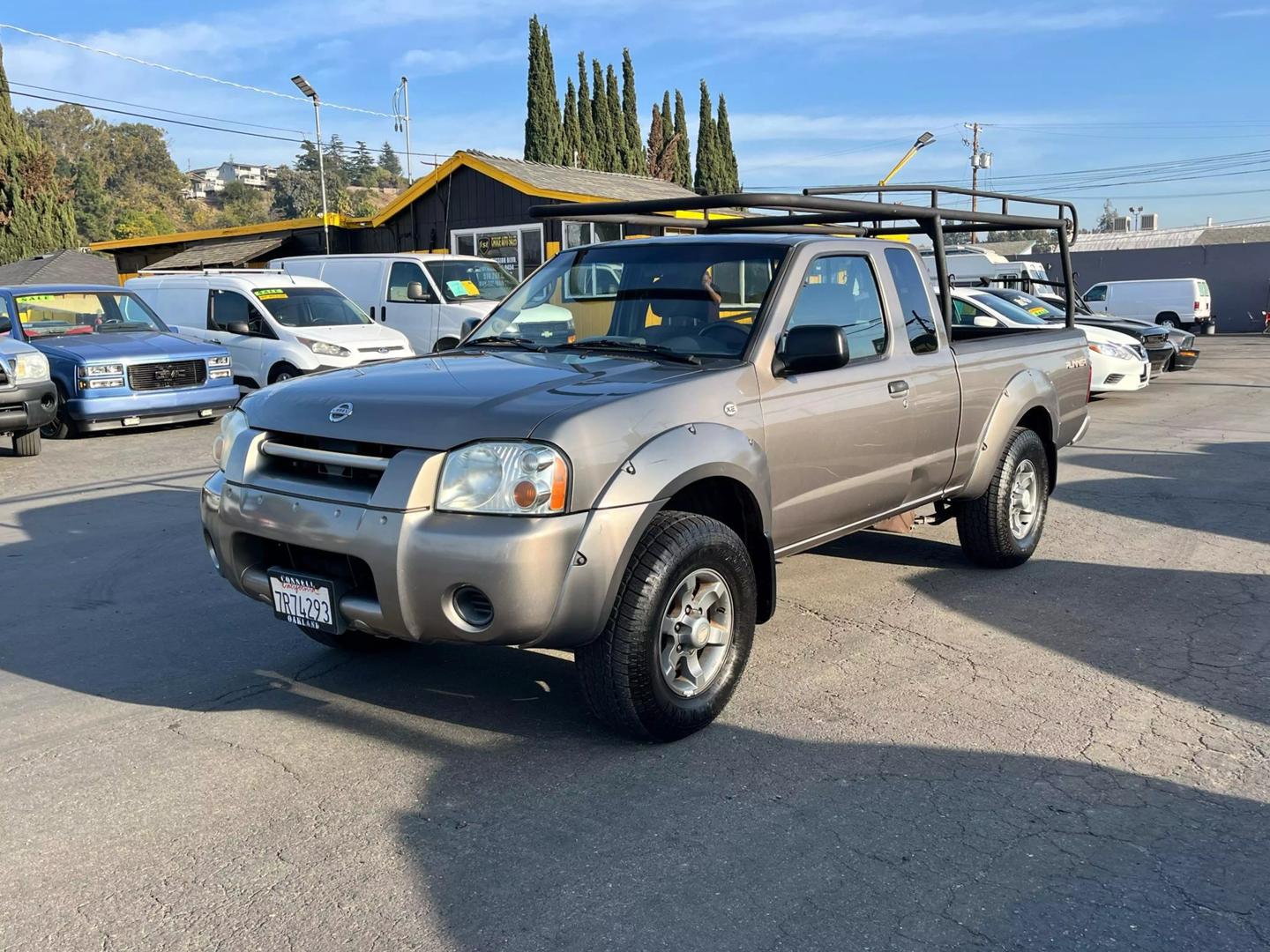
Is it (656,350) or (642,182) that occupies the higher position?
(642,182)

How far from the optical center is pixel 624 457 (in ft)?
12.5

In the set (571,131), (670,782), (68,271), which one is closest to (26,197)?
(68,271)

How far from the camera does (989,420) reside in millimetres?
6141

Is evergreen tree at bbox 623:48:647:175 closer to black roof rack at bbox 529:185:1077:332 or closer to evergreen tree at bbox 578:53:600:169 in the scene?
evergreen tree at bbox 578:53:600:169

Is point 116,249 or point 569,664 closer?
point 569,664

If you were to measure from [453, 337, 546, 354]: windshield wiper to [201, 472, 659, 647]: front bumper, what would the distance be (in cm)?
141

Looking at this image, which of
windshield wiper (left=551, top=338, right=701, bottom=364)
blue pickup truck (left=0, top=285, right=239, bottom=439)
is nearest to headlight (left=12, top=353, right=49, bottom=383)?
blue pickup truck (left=0, top=285, right=239, bottom=439)

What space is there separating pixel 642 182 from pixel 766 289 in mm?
23516

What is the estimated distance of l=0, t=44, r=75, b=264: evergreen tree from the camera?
3797cm

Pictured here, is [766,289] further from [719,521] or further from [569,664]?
[569,664]

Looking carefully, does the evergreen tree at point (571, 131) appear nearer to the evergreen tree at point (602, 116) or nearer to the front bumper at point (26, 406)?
the evergreen tree at point (602, 116)

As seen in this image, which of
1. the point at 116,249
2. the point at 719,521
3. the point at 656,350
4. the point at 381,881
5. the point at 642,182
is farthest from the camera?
the point at 116,249

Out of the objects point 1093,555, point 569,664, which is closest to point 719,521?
point 569,664

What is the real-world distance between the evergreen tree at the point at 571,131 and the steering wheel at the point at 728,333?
40.3 meters
